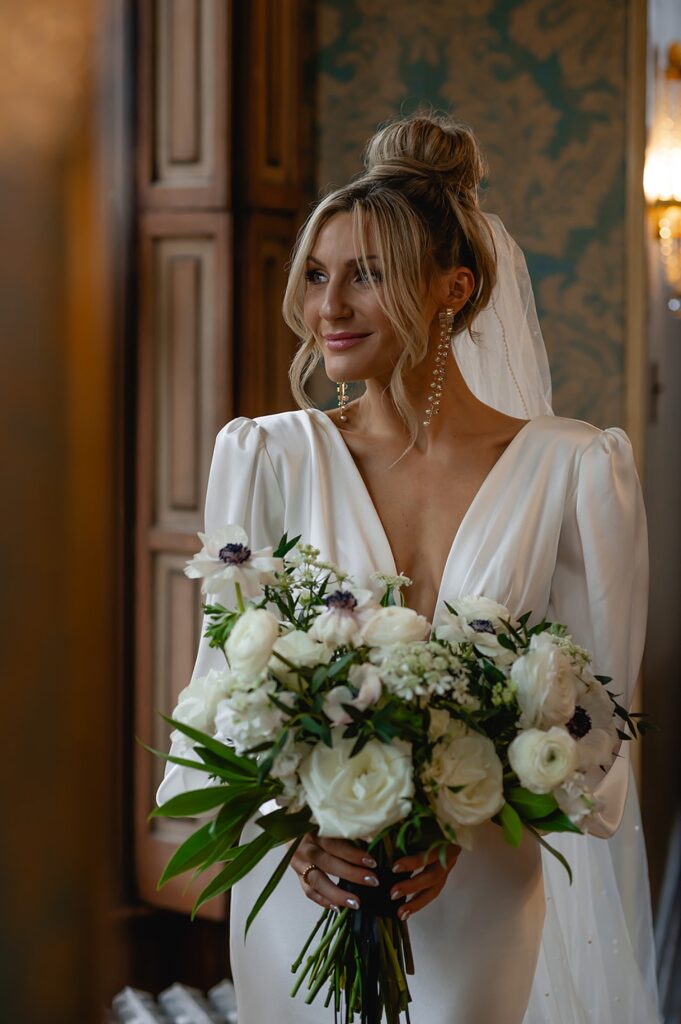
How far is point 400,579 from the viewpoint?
1481 mm

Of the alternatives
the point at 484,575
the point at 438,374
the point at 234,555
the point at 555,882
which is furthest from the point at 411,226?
the point at 555,882

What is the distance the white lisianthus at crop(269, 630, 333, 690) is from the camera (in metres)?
1.28

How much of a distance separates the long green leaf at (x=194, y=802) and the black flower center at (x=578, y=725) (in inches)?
17.2

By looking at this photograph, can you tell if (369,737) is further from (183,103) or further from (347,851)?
(183,103)

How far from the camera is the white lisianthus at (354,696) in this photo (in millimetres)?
1230

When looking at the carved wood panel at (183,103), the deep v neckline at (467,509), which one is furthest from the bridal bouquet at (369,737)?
the carved wood panel at (183,103)

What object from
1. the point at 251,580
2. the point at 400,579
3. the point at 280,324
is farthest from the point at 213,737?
the point at 280,324

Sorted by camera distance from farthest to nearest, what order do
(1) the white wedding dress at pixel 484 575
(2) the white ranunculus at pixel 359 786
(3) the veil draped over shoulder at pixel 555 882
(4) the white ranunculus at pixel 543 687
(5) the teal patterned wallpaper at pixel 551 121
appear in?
1. (5) the teal patterned wallpaper at pixel 551 121
2. (3) the veil draped over shoulder at pixel 555 882
3. (1) the white wedding dress at pixel 484 575
4. (4) the white ranunculus at pixel 543 687
5. (2) the white ranunculus at pixel 359 786

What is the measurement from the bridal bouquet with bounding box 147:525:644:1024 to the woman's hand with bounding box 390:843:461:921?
0.7 inches

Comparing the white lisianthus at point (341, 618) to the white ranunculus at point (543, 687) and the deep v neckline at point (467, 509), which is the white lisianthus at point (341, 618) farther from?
the deep v neckline at point (467, 509)

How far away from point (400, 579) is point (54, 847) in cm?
129

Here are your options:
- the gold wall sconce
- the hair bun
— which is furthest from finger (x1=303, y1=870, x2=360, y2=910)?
the gold wall sconce

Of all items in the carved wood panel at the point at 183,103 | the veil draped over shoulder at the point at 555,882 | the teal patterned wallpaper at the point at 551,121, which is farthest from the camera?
the teal patterned wallpaper at the point at 551,121

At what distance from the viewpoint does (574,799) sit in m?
1.31
